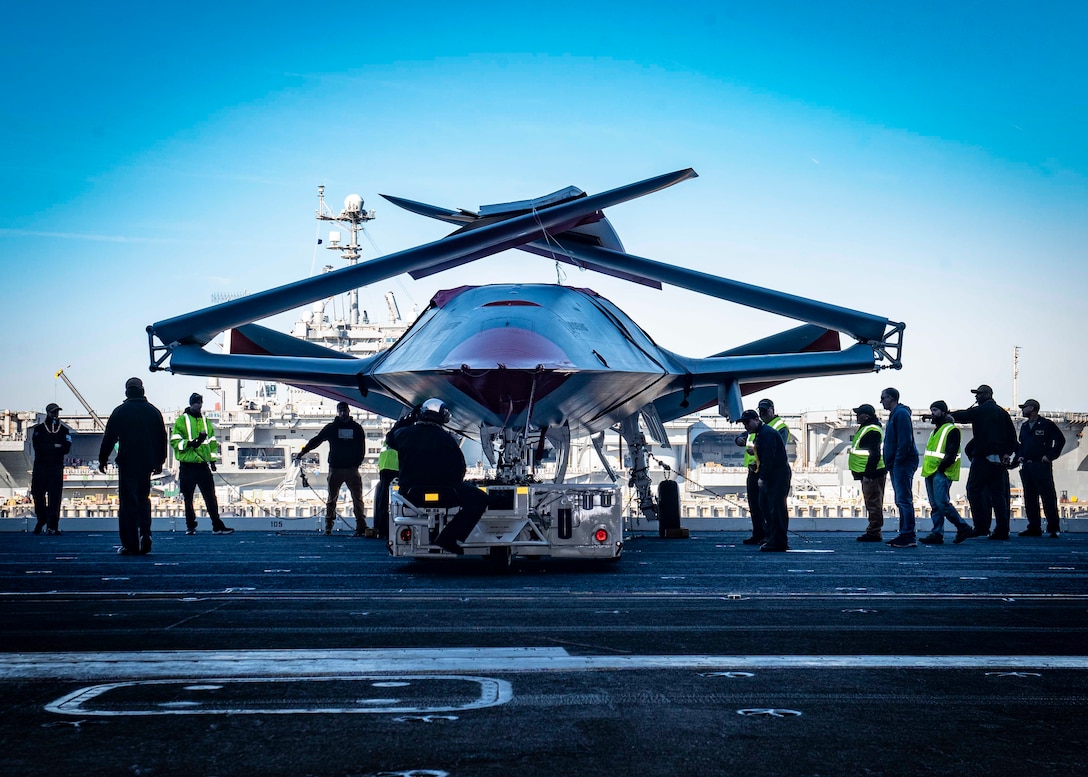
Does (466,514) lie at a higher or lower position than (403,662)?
higher

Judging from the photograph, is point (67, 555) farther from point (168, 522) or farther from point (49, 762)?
point (49, 762)

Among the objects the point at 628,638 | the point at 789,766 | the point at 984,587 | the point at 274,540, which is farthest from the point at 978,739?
the point at 274,540

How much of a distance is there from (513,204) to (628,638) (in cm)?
1164

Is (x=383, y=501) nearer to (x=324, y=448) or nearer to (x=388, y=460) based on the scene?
(x=388, y=460)

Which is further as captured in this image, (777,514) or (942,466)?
(942,466)

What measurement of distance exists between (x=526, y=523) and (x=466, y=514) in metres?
0.64

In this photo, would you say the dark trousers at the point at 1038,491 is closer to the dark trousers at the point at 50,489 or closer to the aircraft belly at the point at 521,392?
the aircraft belly at the point at 521,392

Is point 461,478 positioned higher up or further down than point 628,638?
higher up

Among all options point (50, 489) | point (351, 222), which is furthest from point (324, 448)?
point (50, 489)

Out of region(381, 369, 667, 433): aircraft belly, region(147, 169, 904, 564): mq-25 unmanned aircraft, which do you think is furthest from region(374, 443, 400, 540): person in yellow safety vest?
region(381, 369, 667, 433): aircraft belly

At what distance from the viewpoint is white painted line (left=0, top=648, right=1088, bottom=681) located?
4203 mm

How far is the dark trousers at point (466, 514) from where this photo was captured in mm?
9336

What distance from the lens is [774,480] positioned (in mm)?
12906

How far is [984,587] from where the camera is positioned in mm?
8008
